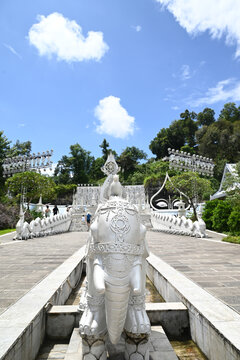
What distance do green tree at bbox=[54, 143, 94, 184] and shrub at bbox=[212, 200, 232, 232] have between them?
38.1 metres

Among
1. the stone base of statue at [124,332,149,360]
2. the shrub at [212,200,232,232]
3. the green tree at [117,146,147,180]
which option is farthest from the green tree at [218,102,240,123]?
the stone base of statue at [124,332,149,360]

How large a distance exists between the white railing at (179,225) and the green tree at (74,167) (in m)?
32.8

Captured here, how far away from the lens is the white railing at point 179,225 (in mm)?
12250

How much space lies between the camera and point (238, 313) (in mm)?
2580

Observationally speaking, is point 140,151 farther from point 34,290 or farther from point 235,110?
point 34,290

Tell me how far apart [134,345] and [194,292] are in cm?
145

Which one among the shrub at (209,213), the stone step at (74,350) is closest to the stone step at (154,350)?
the stone step at (74,350)

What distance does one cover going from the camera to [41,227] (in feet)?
46.2

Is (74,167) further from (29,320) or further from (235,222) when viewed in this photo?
(29,320)

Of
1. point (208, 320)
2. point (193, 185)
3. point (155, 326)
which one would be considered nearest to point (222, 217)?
point (193, 185)

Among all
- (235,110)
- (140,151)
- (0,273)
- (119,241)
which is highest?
(235,110)

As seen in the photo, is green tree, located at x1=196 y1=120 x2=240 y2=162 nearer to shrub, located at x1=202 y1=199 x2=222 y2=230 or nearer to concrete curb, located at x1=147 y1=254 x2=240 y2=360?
shrub, located at x1=202 y1=199 x2=222 y2=230

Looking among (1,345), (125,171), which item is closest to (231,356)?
(1,345)

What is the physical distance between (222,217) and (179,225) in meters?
3.04
